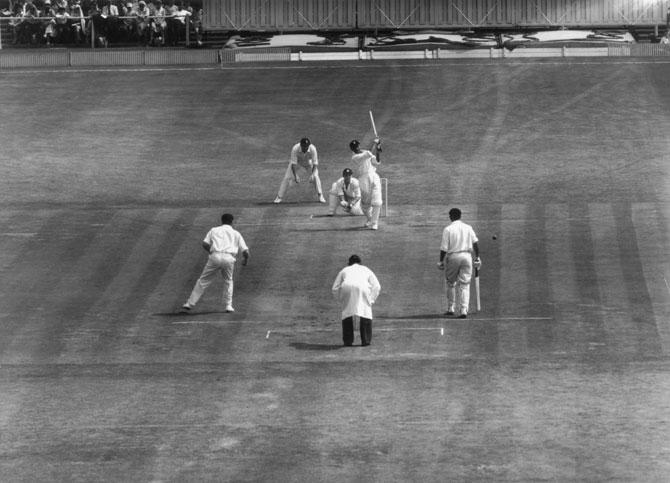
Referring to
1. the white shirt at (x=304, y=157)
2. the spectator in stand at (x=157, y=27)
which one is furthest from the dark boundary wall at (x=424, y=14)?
the white shirt at (x=304, y=157)

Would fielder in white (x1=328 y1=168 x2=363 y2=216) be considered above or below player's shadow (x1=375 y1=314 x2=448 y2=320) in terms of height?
above

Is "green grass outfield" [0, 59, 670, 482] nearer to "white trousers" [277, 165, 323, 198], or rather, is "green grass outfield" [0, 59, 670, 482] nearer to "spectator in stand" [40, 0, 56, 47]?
"white trousers" [277, 165, 323, 198]

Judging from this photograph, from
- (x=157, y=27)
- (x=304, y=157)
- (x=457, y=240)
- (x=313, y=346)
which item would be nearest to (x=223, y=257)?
(x=313, y=346)

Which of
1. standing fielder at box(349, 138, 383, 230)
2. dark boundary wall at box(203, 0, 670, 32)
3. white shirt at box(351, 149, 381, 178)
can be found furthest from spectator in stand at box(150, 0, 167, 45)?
white shirt at box(351, 149, 381, 178)

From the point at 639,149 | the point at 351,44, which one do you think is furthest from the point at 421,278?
the point at 351,44

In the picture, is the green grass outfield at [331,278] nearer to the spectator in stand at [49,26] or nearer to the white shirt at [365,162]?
the white shirt at [365,162]

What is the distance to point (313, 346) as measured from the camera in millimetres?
26344

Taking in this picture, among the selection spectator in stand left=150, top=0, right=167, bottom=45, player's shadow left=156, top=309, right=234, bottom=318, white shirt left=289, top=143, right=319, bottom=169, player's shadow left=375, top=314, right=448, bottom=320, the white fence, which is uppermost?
spectator in stand left=150, top=0, right=167, bottom=45

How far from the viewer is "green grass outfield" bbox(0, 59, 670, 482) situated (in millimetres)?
20984

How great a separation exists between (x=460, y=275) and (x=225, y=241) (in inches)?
156

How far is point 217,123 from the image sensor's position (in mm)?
47125

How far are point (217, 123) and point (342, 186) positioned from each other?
465 inches

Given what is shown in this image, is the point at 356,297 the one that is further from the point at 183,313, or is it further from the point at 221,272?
the point at 183,313

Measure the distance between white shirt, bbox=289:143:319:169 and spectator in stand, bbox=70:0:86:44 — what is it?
26314 millimetres
